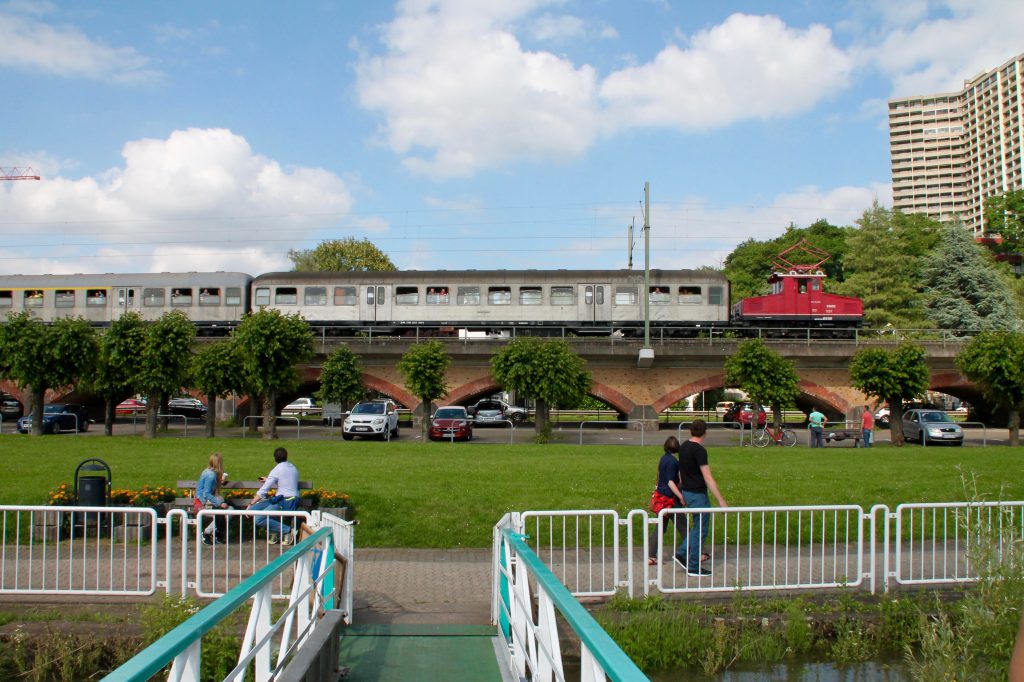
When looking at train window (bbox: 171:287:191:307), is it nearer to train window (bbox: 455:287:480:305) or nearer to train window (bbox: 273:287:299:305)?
train window (bbox: 273:287:299:305)

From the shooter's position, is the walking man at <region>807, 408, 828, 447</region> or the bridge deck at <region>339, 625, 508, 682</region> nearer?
the bridge deck at <region>339, 625, 508, 682</region>

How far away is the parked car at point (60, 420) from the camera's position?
34.3 meters

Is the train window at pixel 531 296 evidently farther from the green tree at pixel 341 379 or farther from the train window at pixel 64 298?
the train window at pixel 64 298

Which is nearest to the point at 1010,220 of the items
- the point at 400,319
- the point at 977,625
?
the point at 400,319

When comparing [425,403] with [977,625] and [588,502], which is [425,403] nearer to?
[588,502]

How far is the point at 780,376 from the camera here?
29859 millimetres

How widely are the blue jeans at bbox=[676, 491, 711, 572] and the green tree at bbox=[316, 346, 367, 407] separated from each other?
2643 cm

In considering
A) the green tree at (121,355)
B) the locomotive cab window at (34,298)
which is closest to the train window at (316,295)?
the green tree at (121,355)

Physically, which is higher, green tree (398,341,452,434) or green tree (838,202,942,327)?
green tree (838,202,942,327)

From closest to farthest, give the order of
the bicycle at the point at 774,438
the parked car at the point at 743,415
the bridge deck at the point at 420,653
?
the bridge deck at the point at 420,653 → the bicycle at the point at 774,438 → the parked car at the point at 743,415

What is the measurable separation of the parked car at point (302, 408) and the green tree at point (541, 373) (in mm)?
29989

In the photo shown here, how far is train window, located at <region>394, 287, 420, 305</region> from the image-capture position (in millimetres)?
39438

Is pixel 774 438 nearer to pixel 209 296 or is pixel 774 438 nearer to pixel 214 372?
pixel 214 372

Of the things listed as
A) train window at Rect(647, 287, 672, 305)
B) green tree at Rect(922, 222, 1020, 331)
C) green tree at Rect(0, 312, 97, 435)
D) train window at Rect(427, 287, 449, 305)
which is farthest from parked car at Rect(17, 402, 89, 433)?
green tree at Rect(922, 222, 1020, 331)
